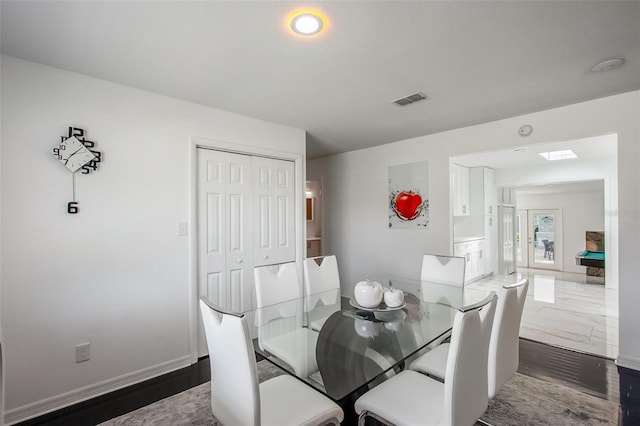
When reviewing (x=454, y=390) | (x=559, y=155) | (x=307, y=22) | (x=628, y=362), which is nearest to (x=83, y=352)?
(x=454, y=390)

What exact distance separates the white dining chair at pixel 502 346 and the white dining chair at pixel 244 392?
2.45 feet

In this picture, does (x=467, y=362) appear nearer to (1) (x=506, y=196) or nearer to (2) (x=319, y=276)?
(2) (x=319, y=276)

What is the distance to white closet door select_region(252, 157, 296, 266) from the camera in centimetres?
332

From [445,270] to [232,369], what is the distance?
7.74ft

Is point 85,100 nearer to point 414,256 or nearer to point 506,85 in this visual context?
point 506,85

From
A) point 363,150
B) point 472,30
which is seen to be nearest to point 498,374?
point 472,30

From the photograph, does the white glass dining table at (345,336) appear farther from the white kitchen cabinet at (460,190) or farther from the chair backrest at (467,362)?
the white kitchen cabinet at (460,190)

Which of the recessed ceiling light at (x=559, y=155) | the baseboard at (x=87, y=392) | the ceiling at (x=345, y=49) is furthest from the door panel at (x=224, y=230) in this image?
the recessed ceiling light at (x=559, y=155)

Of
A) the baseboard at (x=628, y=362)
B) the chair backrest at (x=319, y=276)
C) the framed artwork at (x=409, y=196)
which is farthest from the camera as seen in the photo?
the framed artwork at (x=409, y=196)

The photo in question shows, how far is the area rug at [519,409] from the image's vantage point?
1.92 meters

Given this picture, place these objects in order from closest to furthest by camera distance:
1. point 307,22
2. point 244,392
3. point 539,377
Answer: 1. point 244,392
2. point 307,22
3. point 539,377

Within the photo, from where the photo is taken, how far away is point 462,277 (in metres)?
2.85

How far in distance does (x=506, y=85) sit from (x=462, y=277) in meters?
1.69

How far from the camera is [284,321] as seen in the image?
6.98 ft
